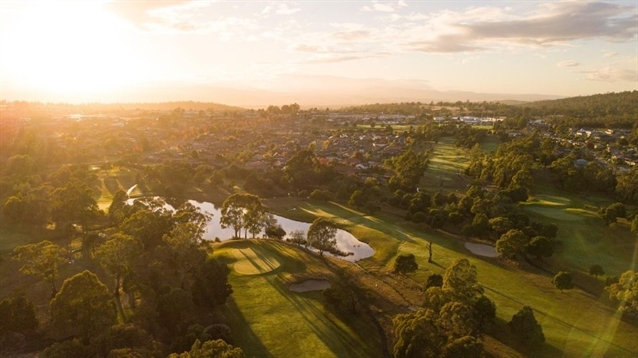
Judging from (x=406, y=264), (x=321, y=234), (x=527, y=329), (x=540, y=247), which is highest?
(x=321, y=234)

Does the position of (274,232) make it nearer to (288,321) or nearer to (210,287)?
(210,287)

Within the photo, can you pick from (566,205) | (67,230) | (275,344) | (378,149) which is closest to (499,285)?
(275,344)

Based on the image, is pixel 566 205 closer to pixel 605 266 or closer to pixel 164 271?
pixel 605 266

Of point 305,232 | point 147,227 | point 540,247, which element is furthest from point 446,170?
point 147,227

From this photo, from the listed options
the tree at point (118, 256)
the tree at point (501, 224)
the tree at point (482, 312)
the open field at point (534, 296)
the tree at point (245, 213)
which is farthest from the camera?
the tree at point (245, 213)

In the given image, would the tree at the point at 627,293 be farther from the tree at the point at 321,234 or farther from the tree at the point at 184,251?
the tree at the point at 184,251

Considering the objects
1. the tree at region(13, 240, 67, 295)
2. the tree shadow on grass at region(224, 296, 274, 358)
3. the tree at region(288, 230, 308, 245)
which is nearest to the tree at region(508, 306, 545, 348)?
the tree shadow on grass at region(224, 296, 274, 358)

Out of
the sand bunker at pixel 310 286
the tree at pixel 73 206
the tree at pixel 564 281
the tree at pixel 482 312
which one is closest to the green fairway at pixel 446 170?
the tree at pixel 564 281
